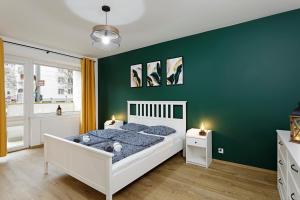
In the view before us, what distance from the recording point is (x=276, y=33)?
2.52 meters

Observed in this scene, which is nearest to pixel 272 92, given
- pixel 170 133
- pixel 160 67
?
pixel 170 133

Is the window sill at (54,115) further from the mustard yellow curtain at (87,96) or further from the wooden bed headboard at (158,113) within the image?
the wooden bed headboard at (158,113)

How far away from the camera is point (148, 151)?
235 centimetres

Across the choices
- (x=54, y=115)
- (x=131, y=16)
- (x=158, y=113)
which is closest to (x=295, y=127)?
(x=158, y=113)

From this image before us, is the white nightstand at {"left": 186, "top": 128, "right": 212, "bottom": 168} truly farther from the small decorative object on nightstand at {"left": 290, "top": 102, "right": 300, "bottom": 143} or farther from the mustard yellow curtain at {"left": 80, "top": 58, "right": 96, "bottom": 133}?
the mustard yellow curtain at {"left": 80, "top": 58, "right": 96, "bottom": 133}

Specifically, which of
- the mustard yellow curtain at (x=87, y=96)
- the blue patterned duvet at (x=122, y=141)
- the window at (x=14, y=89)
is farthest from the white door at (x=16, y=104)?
the blue patterned duvet at (x=122, y=141)

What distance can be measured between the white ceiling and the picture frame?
1.68ft

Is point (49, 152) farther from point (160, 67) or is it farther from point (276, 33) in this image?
→ point (276, 33)

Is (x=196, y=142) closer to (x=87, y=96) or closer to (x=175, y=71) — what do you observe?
(x=175, y=71)

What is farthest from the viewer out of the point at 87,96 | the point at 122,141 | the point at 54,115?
the point at 87,96

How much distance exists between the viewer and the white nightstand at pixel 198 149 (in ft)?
9.18

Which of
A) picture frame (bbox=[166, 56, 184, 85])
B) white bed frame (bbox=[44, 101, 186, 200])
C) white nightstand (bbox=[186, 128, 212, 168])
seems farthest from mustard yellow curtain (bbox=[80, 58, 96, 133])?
white nightstand (bbox=[186, 128, 212, 168])

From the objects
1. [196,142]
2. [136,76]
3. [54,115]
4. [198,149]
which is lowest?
[198,149]

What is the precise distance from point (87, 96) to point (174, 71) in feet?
9.06
